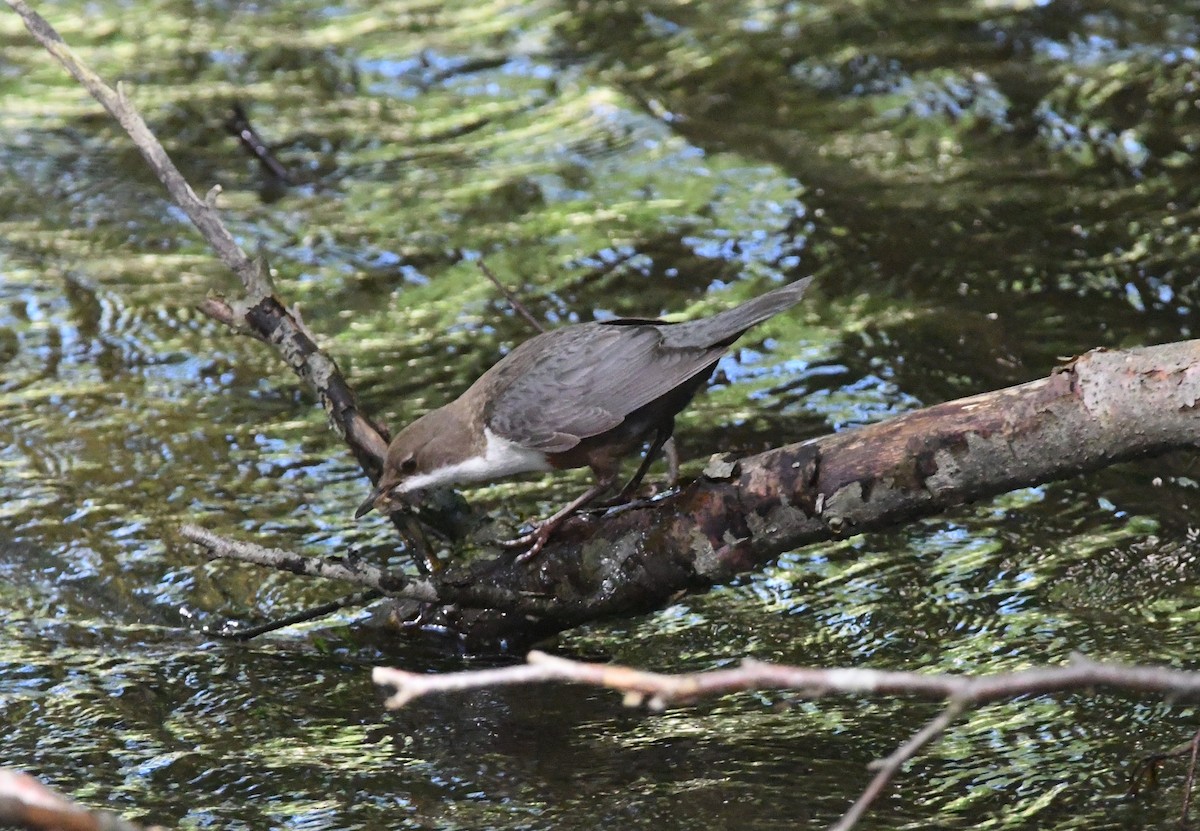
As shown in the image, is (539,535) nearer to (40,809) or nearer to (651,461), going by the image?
(651,461)

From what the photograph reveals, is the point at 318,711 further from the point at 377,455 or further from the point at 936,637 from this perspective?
the point at 936,637

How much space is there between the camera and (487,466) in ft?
12.1

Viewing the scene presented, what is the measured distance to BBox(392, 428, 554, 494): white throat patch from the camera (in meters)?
3.60

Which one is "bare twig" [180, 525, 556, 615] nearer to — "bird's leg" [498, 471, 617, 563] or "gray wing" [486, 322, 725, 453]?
"bird's leg" [498, 471, 617, 563]

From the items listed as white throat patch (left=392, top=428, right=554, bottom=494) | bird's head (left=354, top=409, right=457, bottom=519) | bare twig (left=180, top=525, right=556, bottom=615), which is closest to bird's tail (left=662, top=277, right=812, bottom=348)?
white throat patch (left=392, top=428, right=554, bottom=494)

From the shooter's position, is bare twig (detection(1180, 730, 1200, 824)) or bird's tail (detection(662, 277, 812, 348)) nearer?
bare twig (detection(1180, 730, 1200, 824))

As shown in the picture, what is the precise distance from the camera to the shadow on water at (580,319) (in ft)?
10.1

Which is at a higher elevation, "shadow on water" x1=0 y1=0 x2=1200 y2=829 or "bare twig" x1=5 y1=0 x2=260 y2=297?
"bare twig" x1=5 y1=0 x2=260 y2=297

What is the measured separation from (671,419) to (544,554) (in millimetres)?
559

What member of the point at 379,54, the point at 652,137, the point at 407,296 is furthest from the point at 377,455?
the point at 379,54

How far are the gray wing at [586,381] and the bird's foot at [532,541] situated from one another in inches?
9.9

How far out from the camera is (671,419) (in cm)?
373

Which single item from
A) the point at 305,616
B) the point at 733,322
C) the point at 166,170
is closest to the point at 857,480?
the point at 733,322

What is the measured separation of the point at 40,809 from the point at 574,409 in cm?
226
